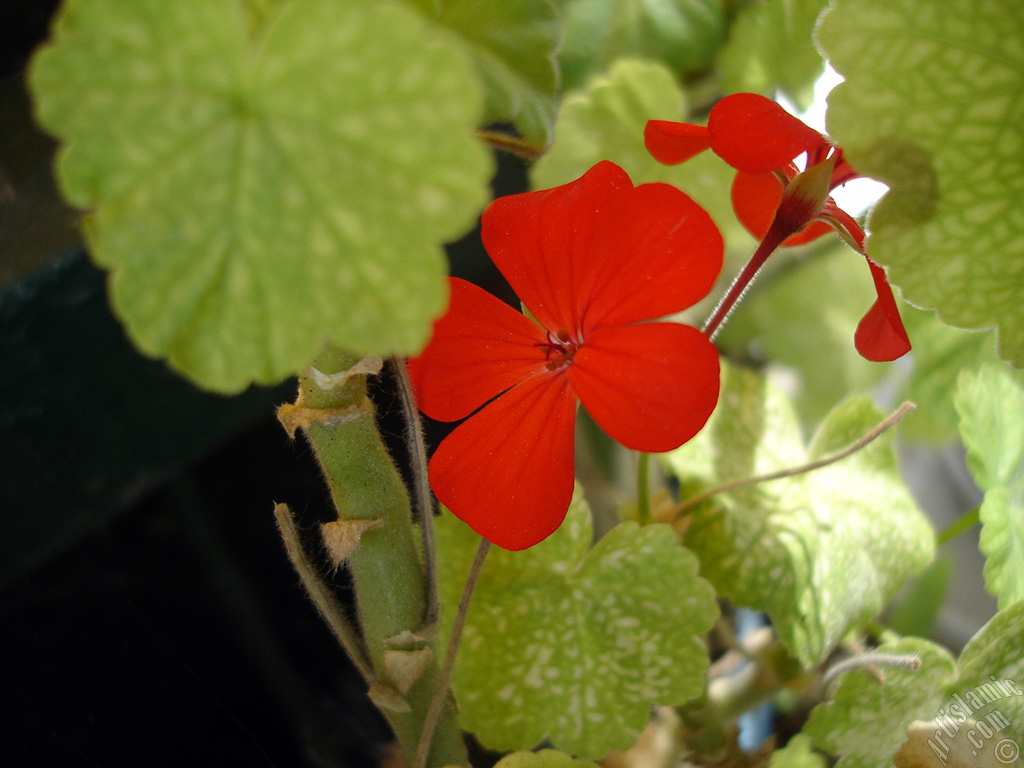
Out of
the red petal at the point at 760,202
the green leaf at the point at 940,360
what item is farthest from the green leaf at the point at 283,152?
the green leaf at the point at 940,360

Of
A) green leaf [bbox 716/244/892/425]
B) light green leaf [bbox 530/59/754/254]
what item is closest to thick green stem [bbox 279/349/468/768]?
light green leaf [bbox 530/59/754/254]

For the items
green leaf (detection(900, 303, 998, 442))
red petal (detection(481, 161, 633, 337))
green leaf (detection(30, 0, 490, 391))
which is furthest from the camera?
green leaf (detection(900, 303, 998, 442))

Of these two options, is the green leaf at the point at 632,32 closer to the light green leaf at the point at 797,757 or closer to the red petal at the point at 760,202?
the red petal at the point at 760,202

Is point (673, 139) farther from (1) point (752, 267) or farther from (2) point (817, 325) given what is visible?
(2) point (817, 325)

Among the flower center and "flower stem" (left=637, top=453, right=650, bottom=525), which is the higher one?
the flower center

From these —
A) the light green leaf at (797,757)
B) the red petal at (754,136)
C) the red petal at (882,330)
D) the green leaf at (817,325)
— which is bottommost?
the green leaf at (817,325)

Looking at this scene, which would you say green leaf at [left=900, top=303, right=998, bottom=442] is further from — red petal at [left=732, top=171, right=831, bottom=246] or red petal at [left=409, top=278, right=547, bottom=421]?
red petal at [left=409, top=278, right=547, bottom=421]
